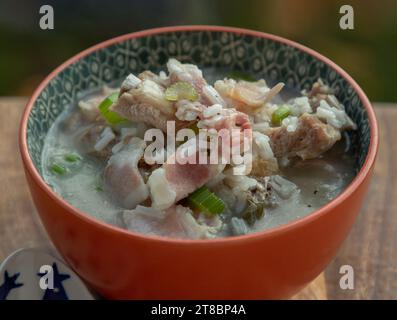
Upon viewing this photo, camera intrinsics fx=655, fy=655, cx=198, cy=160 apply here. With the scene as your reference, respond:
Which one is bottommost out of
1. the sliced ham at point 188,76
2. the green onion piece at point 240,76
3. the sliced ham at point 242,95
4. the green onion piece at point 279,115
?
the green onion piece at point 279,115

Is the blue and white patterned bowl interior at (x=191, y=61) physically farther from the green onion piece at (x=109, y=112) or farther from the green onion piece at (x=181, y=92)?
the green onion piece at (x=181, y=92)

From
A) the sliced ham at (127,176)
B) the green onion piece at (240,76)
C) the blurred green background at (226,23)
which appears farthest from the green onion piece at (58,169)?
the blurred green background at (226,23)

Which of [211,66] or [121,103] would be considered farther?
[211,66]

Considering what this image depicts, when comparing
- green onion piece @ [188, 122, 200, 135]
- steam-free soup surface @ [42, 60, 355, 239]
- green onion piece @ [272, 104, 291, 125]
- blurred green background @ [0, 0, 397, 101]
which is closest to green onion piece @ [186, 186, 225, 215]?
steam-free soup surface @ [42, 60, 355, 239]

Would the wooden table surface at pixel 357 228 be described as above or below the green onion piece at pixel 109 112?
below

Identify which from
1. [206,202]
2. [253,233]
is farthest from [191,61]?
[253,233]

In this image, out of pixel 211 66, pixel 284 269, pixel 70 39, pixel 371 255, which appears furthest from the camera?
A: pixel 70 39

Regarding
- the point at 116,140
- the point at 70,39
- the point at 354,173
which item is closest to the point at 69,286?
the point at 116,140

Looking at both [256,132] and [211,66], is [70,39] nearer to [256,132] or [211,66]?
[211,66]
